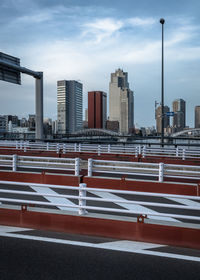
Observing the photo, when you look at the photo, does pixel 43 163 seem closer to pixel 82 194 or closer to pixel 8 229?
pixel 8 229

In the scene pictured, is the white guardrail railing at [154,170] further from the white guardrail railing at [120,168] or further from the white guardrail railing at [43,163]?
the white guardrail railing at [43,163]

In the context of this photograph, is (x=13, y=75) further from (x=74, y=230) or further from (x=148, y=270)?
(x=148, y=270)

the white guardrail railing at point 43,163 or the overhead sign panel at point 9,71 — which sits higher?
the overhead sign panel at point 9,71

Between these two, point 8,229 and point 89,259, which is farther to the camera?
point 8,229

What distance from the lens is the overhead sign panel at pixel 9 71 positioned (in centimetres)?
2500

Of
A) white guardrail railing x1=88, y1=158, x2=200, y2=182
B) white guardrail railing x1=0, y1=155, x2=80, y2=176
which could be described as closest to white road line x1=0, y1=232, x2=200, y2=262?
white guardrail railing x1=88, y1=158, x2=200, y2=182

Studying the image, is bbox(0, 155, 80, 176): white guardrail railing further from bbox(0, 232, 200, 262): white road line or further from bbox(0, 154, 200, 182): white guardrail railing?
bbox(0, 232, 200, 262): white road line

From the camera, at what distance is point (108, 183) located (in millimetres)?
11055

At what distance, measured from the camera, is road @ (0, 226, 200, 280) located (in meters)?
4.41

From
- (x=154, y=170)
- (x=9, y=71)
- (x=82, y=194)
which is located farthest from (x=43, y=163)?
(x=9, y=71)

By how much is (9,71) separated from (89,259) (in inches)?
927

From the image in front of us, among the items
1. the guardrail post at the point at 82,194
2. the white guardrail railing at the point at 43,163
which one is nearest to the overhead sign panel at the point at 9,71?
the white guardrail railing at the point at 43,163

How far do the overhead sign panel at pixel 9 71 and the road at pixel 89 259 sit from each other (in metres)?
21.4

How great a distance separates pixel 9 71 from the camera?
25.9 m
